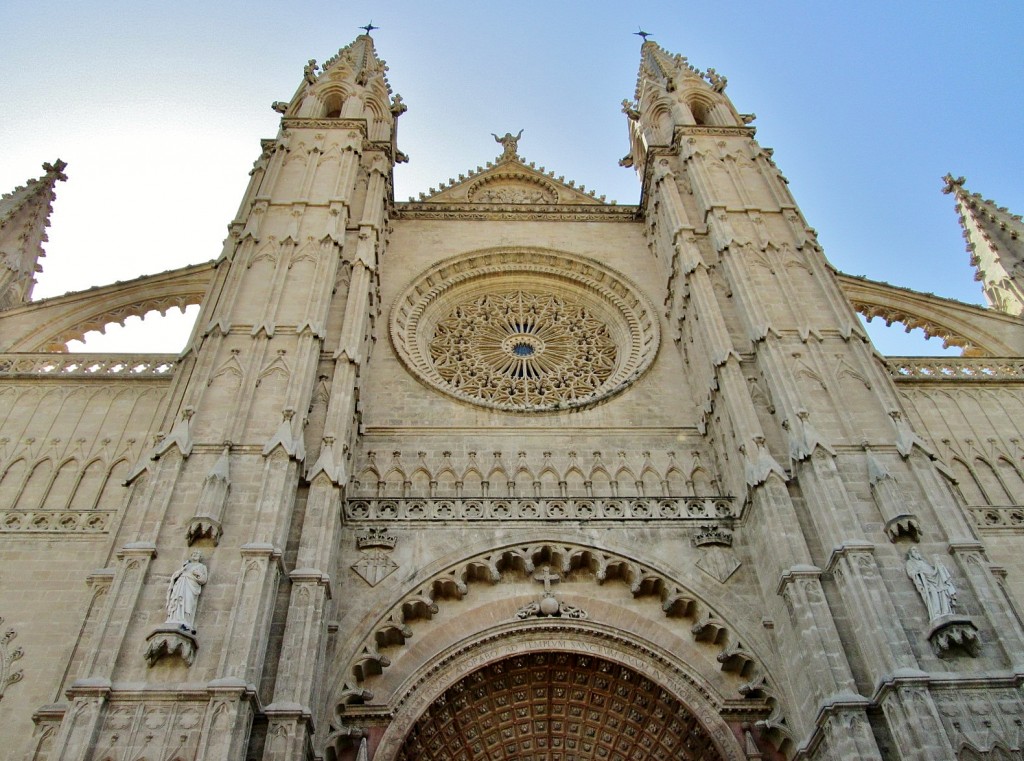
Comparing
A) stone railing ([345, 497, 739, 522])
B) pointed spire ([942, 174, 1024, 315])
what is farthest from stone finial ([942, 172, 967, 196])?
stone railing ([345, 497, 739, 522])

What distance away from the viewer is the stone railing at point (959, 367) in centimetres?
1712

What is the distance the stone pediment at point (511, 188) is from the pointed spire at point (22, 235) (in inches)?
349

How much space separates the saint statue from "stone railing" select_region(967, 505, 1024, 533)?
1173 centimetres

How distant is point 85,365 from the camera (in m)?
16.7

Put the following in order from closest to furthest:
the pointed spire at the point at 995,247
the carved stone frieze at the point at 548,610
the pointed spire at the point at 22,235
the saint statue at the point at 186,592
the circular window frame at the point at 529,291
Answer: the saint statue at the point at 186,592, the carved stone frieze at the point at 548,610, the circular window frame at the point at 529,291, the pointed spire at the point at 22,235, the pointed spire at the point at 995,247

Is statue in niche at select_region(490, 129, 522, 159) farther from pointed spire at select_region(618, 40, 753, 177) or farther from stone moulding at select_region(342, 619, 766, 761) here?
stone moulding at select_region(342, 619, 766, 761)

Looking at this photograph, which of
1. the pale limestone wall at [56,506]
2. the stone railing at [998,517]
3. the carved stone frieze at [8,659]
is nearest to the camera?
the carved stone frieze at [8,659]

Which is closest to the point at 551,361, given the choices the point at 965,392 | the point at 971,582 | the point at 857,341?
the point at 857,341

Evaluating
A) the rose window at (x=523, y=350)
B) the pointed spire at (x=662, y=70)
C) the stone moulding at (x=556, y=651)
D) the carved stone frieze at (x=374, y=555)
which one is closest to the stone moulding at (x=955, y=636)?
the stone moulding at (x=556, y=651)

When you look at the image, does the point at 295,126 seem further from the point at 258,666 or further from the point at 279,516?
the point at 258,666

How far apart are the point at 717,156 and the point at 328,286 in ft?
31.7

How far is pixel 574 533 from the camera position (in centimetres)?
1348

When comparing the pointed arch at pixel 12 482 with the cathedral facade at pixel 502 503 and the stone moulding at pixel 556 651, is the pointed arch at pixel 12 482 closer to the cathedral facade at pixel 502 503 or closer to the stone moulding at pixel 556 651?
the cathedral facade at pixel 502 503

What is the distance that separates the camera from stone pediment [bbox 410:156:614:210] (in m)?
23.5
